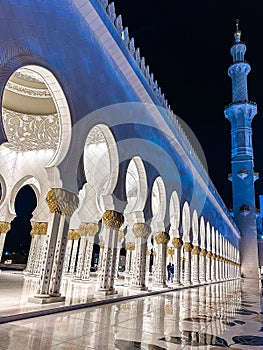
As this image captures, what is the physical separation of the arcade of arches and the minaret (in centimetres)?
1512

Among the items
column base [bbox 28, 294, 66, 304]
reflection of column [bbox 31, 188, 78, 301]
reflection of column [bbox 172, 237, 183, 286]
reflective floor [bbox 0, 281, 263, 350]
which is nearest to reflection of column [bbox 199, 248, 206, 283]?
reflection of column [bbox 172, 237, 183, 286]

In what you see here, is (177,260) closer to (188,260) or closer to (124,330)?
(188,260)

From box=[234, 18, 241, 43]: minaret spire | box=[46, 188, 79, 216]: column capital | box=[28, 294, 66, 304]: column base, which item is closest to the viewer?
box=[28, 294, 66, 304]: column base

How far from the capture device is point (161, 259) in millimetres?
8570

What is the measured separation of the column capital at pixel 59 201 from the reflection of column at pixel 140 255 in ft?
10.00

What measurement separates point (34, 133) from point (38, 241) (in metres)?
3.69

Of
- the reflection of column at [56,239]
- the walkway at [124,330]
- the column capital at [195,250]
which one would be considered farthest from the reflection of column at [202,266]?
the reflection of column at [56,239]

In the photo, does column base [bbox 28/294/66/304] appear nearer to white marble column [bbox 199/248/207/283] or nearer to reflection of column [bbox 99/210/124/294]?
reflection of column [bbox 99/210/124/294]

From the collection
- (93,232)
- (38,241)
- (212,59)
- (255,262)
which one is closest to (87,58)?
(93,232)

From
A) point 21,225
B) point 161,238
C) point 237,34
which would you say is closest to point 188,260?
point 161,238

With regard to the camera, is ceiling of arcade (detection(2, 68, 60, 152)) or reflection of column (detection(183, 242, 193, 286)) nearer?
ceiling of arcade (detection(2, 68, 60, 152))

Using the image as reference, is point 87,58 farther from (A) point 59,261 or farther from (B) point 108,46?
(A) point 59,261

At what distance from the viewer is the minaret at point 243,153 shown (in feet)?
85.8

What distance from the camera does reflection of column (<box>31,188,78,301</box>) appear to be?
4.20 m
